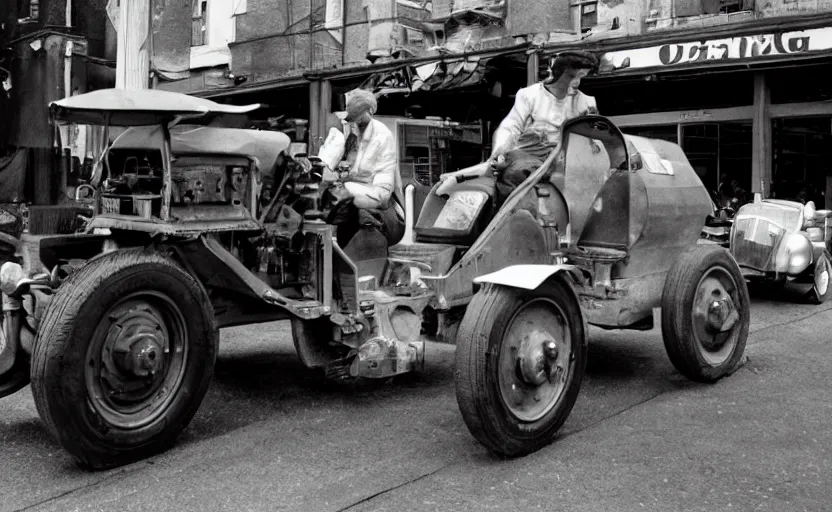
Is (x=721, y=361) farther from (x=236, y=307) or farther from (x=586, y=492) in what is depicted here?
(x=236, y=307)

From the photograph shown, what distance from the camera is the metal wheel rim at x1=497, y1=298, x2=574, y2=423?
4039 millimetres

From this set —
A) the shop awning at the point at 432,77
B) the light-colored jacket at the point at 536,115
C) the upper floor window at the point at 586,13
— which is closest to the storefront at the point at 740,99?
the upper floor window at the point at 586,13

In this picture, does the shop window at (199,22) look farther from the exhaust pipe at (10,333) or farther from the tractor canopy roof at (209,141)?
the exhaust pipe at (10,333)

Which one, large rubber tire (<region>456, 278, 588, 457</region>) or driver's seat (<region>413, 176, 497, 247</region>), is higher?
driver's seat (<region>413, 176, 497, 247</region>)

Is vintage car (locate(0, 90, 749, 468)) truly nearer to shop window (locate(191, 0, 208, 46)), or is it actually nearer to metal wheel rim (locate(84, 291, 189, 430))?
metal wheel rim (locate(84, 291, 189, 430))

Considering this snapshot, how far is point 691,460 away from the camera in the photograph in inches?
159

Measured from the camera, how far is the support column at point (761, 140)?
12.6 metres

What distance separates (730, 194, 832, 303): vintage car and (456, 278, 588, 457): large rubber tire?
5.73 metres

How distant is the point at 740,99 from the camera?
1340 cm

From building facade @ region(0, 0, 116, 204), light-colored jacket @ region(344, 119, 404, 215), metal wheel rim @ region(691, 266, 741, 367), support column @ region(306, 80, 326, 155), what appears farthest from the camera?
building facade @ region(0, 0, 116, 204)

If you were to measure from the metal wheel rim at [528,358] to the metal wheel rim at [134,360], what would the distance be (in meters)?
1.56

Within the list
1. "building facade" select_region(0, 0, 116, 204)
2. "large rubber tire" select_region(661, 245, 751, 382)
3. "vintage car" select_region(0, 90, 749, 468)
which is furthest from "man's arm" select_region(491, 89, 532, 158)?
"building facade" select_region(0, 0, 116, 204)

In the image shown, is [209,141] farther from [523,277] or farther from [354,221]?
[523,277]

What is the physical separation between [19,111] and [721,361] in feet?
57.5
